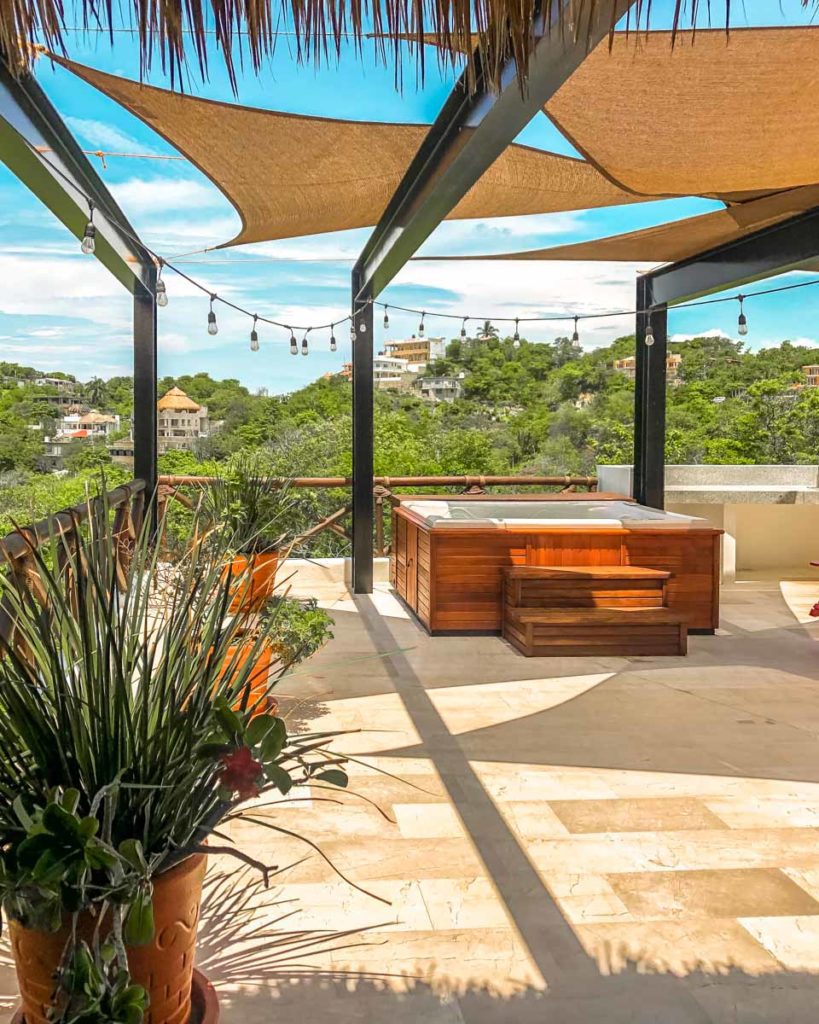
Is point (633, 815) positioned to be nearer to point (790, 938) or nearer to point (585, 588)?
point (790, 938)

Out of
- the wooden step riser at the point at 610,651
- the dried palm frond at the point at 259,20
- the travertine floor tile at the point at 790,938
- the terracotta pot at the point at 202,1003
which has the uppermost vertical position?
the dried palm frond at the point at 259,20

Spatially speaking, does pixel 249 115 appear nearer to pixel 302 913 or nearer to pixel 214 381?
pixel 302 913

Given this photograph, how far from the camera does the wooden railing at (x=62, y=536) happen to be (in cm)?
188

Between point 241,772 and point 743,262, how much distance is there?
5.79 meters

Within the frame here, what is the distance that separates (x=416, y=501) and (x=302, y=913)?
5439 mm

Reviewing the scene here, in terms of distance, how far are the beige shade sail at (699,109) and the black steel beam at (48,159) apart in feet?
5.35

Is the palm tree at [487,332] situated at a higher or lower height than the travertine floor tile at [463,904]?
higher

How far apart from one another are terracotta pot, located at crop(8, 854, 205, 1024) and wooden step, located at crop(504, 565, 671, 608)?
4.48 metres

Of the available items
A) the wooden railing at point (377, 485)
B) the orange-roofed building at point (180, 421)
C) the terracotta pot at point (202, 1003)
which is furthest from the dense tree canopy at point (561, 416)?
the terracotta pot at point (202, 1003)

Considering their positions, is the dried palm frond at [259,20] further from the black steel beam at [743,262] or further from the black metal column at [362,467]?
the black metal column at [362,467]

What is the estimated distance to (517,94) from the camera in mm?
3078

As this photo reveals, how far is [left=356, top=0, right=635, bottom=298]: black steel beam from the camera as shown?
245 centimetres

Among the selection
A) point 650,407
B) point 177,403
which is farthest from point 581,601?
point 177,403

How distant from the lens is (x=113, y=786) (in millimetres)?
1434
